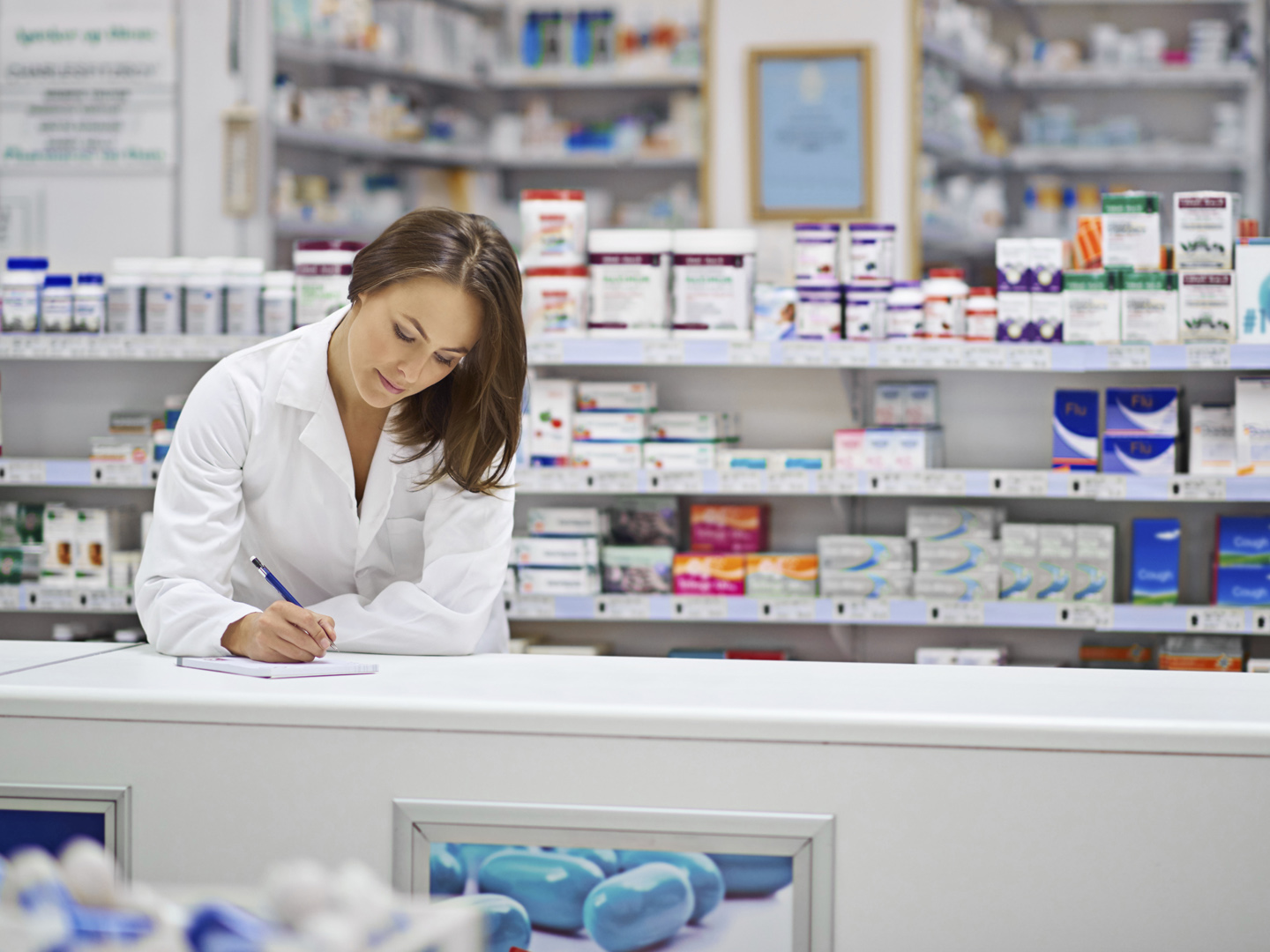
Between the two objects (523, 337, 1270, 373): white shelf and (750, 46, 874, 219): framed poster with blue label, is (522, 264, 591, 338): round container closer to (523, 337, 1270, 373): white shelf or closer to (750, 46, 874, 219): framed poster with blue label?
(523, 337, 1270, 373): white shelf

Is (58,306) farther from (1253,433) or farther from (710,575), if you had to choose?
(1253,433)

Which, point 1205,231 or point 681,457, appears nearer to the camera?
point 1205,231

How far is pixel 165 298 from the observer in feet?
11.6

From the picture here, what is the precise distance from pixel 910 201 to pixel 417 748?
429cm

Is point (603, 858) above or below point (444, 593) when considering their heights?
below

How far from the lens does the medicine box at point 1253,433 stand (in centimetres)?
326

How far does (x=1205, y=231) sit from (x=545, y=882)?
265 cm

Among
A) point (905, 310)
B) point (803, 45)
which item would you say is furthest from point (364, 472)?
point (803, 45)

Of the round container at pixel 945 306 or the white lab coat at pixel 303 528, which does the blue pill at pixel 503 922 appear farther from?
the round container at pixel 945 306

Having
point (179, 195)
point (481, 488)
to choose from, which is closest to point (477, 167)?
point (179, 195)

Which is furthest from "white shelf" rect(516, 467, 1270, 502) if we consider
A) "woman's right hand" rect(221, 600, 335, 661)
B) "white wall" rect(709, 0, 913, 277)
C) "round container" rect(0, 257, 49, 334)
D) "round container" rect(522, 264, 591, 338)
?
"white wall" rect(709, 0, 913, 277)

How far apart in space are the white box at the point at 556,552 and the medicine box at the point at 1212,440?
167 cm

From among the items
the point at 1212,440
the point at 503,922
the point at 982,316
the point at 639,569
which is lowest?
the point at 503,922

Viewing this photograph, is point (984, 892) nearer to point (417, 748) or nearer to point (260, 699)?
point (417, 748)
